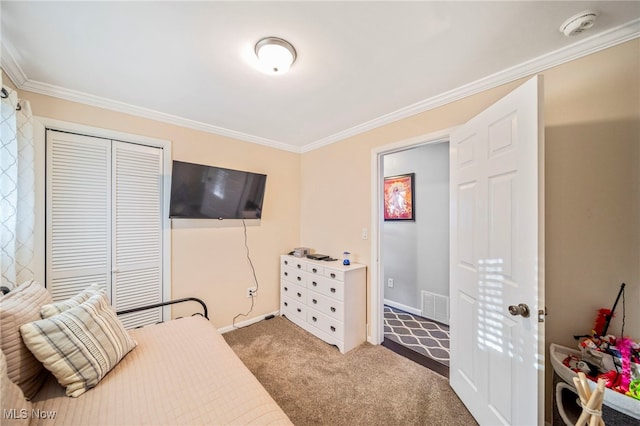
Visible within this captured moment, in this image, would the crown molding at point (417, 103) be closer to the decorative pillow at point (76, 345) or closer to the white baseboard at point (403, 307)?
the decorative pillow at point (76, 345)

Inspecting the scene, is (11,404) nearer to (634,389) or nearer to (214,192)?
(214,192)

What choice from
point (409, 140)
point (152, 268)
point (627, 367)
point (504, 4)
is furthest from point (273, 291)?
point (504, 4)

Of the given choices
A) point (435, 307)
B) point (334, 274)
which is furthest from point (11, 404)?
point (435, 307)

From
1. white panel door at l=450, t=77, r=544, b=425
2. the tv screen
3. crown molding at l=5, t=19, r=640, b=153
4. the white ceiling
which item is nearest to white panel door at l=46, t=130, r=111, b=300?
crown molding at l=5, t=19, r=640, b=153

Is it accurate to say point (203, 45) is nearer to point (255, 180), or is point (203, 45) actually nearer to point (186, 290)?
point (255, 180)

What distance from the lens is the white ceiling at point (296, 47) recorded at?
3.99ft

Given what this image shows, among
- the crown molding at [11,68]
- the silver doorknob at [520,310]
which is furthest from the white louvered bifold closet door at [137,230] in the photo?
the silver doorknob at [520,310]

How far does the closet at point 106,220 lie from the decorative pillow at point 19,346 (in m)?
0.95

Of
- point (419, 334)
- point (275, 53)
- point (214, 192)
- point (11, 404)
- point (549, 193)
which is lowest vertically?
point (419, 334)

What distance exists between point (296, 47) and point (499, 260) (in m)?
1.84

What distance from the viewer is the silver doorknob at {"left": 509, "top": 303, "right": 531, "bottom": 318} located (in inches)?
48.5

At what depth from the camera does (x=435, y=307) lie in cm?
318

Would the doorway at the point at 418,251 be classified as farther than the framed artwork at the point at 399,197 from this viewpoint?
No

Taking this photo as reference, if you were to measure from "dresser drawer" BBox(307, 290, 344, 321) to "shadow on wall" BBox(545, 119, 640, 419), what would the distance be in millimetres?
1601
